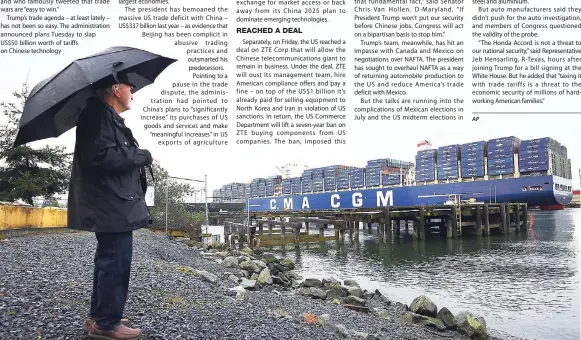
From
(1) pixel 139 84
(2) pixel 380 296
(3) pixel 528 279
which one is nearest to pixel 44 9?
(1) pixel 139 84

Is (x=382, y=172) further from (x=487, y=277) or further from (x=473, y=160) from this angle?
(x=487, y=277)

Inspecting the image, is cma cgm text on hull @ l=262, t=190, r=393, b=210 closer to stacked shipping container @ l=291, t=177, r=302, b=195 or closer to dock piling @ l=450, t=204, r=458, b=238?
dock piling @ l=450, t=204, r=458, b=238

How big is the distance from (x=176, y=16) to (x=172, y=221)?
12.3 m

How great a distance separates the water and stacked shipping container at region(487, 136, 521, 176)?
18446 mm

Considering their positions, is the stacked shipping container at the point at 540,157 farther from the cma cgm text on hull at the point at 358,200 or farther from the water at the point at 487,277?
the water at the point at 487,277

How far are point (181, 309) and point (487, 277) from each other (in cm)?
934

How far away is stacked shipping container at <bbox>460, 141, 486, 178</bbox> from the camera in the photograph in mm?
35938

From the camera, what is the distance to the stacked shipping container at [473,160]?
35938mm

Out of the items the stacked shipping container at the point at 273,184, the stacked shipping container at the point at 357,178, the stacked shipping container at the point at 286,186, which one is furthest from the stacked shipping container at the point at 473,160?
the stacked shipping container at the point at 273,184

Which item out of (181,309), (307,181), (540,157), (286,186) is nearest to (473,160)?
(540,157)

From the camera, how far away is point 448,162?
128ft

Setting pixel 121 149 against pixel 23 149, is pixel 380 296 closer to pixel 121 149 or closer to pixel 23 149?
pixel 121 149

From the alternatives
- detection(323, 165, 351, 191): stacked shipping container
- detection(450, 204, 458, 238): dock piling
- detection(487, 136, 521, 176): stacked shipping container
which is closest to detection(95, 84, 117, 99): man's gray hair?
detection(450, 204, 458, 238): dock piling

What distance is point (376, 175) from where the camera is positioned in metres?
48.0
